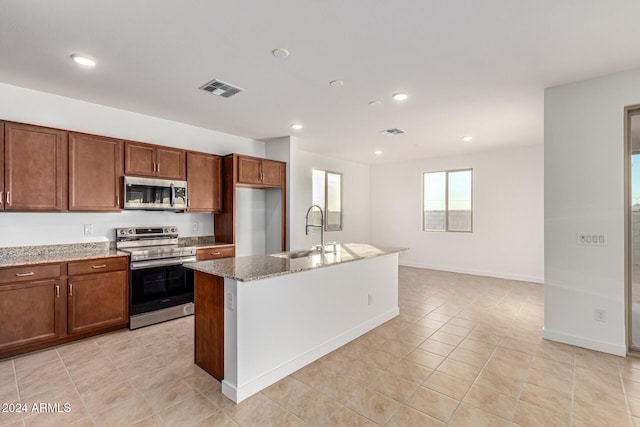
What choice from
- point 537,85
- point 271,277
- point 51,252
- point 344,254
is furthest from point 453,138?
point 51,252

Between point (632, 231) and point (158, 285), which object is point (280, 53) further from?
point (632, 231)

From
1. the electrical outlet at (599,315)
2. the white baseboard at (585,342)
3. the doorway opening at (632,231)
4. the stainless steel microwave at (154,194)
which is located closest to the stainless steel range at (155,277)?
the stainless steel microwave at (154,194)

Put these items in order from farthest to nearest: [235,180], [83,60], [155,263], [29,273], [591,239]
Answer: [235,180] → [155,263] → [591,239] → [29,273] → [83,60]

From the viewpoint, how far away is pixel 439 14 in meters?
2.06

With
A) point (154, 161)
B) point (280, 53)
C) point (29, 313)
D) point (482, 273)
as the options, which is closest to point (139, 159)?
point (154, 161)

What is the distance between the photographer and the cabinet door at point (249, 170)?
4734 millimetres

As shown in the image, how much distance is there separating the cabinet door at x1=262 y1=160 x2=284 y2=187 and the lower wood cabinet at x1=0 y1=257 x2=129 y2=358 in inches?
93.1

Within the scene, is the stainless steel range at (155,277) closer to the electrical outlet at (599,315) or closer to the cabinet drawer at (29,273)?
the cabinet drawer at (29,273)

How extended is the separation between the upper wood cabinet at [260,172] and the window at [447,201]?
393 centimetres

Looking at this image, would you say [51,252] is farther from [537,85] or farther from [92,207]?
[537,85]

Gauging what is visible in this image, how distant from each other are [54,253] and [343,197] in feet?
18.4

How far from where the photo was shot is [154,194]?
4.00 meters

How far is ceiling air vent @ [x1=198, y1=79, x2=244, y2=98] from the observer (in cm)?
318

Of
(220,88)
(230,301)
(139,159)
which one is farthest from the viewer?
(139,159)
